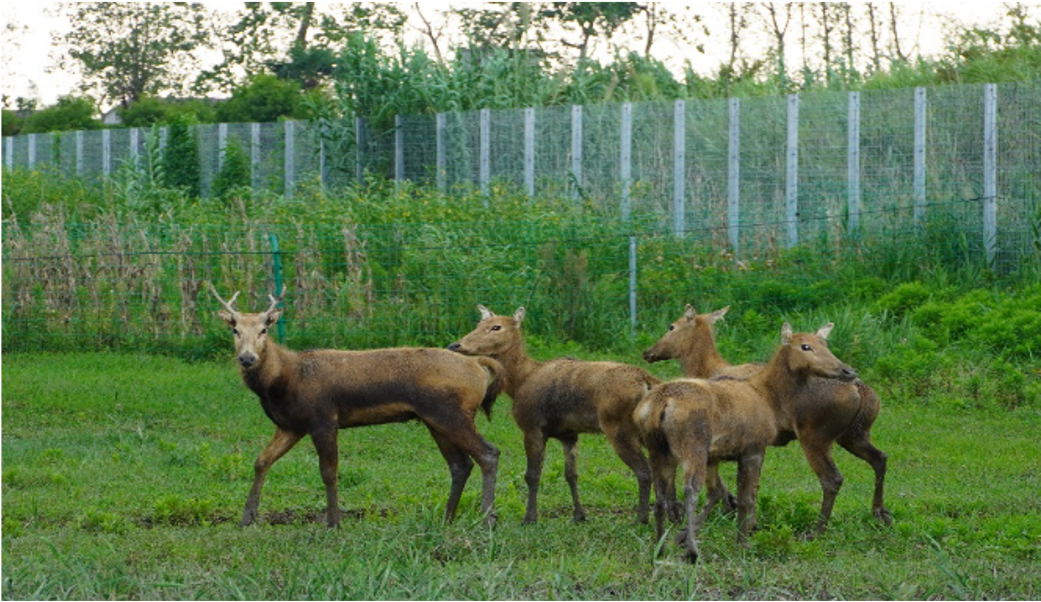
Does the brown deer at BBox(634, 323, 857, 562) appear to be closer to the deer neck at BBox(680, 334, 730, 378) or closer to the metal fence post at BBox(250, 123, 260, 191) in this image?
the deer neck at BBox(680, 334, 730, 378)

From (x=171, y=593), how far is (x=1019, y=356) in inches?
421

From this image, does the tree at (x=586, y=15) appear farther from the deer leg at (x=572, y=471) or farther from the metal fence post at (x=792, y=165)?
the deer leg at (x=572, y=471)

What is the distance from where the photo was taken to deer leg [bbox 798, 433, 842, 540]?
9.05 meters

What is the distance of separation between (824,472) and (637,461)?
1198mm

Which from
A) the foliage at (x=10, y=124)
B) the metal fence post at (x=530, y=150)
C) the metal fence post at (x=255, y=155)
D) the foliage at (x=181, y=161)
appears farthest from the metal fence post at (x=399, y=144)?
the foliage at (x=10, y=124)

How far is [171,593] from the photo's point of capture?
6.38m

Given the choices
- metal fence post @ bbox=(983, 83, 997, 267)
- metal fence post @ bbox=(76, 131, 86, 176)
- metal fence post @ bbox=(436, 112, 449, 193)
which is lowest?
metal fence post @ bbox=(983, 83, 997, 267)

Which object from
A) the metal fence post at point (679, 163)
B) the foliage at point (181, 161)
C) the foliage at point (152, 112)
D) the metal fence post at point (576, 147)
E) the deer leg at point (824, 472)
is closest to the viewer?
the deer leg at point (824, 472)

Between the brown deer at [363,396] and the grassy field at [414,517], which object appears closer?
the grassy field at [414,517]

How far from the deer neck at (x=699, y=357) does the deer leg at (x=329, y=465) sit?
9.96 feet

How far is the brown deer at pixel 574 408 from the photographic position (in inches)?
360

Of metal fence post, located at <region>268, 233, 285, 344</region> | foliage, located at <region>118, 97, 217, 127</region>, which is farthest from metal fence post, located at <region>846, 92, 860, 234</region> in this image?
foliage, located at <region>118, 97, 217, 127</region>

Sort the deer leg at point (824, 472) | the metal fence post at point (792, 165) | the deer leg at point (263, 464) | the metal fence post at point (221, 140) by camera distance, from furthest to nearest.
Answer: the metal fence post at point (221, 140) → the metal fence post at point (792, 165) → the deer leg at point (263, 464) → the deer leg at point (824, 472)

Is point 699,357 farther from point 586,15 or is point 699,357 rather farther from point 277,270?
point 586,15
